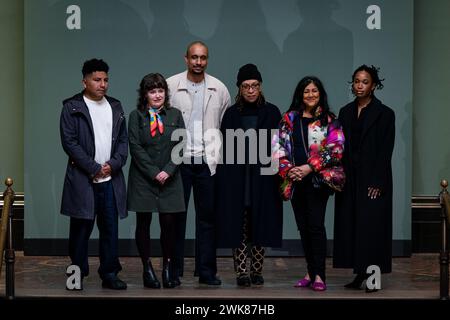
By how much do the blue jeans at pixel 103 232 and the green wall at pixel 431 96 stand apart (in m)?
3.49

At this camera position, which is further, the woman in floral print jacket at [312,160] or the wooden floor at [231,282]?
the woman in floral print jacket at [312,160]

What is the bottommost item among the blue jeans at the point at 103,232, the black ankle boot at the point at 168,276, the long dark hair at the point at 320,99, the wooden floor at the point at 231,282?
the wooden floor at the point at 231,282

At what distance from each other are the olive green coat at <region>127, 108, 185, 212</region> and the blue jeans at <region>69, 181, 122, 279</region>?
0.16 meters

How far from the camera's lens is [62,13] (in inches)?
373

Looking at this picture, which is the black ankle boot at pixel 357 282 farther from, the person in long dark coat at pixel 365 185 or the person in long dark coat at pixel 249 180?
the person in long dark coat at pixel 249 180

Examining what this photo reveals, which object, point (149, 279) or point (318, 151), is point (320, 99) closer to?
point (318, 151)

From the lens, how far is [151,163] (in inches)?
293

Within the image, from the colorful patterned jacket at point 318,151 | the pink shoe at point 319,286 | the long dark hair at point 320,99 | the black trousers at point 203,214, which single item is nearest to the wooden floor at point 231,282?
the pink shoe at point 319,286

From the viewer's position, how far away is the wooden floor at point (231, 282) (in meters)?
7.25

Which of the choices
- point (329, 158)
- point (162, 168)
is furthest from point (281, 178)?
point (162, 168)

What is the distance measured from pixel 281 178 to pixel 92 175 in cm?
139

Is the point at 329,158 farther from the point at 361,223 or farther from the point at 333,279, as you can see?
the point at 333,279

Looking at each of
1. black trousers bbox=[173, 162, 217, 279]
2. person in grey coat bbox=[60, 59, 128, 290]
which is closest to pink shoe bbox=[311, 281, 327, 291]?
black trousers bbox=[173, 162, 217, 279]
